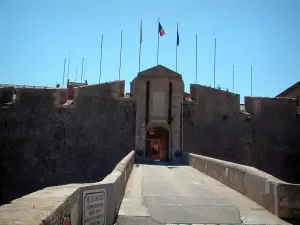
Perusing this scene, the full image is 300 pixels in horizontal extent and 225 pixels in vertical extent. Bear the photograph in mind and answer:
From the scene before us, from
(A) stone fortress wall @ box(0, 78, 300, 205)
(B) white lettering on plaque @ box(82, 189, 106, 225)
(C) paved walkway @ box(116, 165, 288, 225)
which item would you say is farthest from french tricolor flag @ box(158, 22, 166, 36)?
(B) white lettering on plaque @ box(82, 189, 106, 225)

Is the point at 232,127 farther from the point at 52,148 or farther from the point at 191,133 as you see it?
the point at 52,148

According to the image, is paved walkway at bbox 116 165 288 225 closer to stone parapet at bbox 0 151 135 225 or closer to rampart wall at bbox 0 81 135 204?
stone parapet at bbox 0 151 135 225

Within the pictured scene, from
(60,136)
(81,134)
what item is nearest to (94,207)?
(81,134)

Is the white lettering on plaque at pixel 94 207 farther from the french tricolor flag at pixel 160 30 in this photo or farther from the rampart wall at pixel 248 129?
the french tricolor flag at pixel 160 30

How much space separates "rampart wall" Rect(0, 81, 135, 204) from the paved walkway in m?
10.1

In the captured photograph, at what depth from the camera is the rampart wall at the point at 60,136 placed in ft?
62.8

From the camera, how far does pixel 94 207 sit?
15.5 ft

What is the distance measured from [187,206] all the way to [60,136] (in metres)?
14.0

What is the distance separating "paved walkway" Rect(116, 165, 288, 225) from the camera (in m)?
5.75

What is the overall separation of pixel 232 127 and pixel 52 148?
10.9 meters

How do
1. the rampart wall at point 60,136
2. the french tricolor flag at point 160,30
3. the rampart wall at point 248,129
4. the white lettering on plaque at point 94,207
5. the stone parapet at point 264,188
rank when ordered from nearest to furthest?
the white lettering on plaque at point 94,207
the stone parapet at point 264,188
the rampart wall at point 60,136
the rampart wall at point 248,129
the french tricolor flag at point 160,30

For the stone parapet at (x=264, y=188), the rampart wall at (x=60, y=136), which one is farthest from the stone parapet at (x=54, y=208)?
the rampart wall at (x=60, y=136)

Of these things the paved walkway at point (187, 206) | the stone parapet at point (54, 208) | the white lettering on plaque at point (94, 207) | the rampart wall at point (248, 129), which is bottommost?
the paved walkway at point (187, 206)

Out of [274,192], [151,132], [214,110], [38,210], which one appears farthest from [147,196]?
[151,132]
